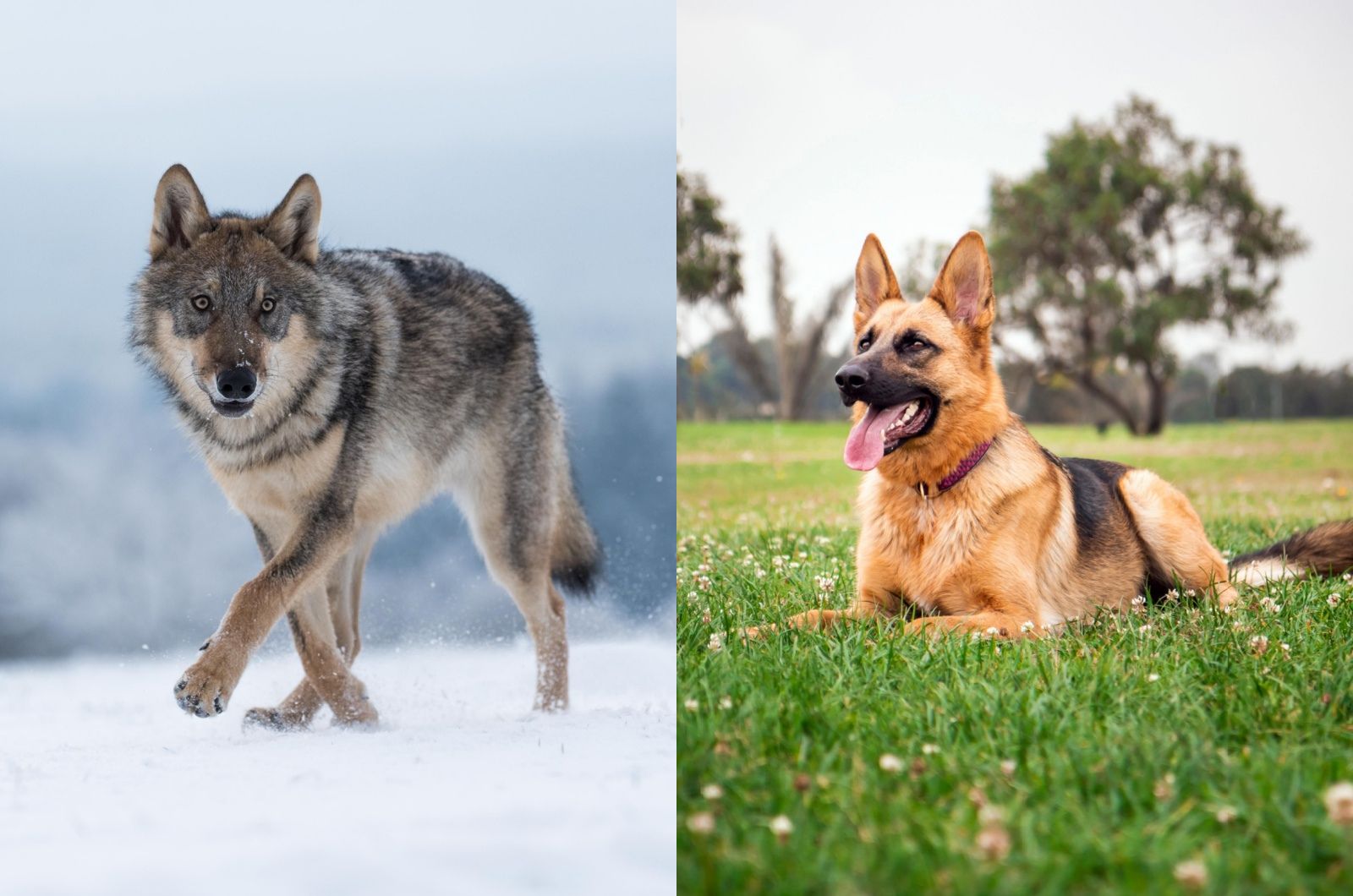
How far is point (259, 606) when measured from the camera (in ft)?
9.71

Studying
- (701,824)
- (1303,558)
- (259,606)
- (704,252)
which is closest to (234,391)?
(259,606)

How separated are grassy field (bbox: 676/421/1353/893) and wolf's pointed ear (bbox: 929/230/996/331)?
890 millimetres

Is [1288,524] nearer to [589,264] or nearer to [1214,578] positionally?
[1214,578]

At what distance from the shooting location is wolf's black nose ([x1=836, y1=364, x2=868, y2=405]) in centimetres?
285

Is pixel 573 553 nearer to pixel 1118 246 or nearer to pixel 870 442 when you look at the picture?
pixel 870 442

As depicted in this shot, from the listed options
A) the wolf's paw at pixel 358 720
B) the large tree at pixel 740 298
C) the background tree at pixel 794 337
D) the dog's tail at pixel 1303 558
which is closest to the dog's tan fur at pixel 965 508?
the dog's tail at pixel 1303 558

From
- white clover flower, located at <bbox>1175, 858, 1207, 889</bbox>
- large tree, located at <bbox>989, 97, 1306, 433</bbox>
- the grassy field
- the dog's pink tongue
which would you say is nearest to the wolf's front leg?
the grassy field

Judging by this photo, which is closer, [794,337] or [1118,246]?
[794,337]

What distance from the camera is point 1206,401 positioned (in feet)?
41.1

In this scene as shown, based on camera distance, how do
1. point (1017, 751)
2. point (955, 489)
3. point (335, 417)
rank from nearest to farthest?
point (1017, 751) → point (955, 489) → point (335, 417)

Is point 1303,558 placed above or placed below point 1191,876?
above

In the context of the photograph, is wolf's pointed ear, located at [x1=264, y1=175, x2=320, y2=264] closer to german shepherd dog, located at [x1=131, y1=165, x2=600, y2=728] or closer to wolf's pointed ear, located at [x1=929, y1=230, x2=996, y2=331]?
german shepherd dog, located at [x1=131, y1=165, x2=600, y2=728]

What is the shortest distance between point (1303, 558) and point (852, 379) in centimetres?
186

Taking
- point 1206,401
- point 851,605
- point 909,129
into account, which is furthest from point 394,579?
point 1206,401
